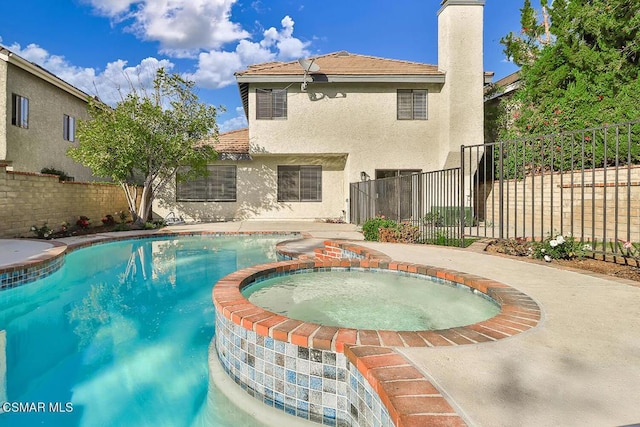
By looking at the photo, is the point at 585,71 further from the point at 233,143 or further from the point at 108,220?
the point at 108,220

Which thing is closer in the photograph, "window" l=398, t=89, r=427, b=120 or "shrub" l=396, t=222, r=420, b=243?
"shrub" l=396, t=222, r=420, b=243

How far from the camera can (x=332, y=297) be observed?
4.25 meters

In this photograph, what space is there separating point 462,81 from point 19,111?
1785cm

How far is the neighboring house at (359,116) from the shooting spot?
45.4 feet

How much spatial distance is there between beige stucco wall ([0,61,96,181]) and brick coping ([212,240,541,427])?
14961 mm

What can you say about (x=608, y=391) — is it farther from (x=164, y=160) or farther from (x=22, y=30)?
(x=22, y=30)

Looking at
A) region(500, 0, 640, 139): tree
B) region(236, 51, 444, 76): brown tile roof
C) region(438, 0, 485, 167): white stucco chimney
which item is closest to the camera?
region(500, 0, 640, 139): tree

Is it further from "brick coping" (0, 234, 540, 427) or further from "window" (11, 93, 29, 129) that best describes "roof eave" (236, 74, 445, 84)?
"brick coping" (0, 234, 540, 427)

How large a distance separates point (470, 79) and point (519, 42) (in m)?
3.85

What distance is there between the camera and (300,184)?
1639cm

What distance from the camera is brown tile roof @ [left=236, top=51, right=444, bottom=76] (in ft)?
47.6

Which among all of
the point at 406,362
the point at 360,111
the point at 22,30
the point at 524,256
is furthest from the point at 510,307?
the point at 22,30

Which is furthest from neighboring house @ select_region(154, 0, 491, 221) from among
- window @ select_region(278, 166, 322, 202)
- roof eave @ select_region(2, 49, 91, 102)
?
roof eave @ select_region(2, 49, 91, 102)

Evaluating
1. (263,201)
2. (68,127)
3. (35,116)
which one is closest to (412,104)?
(263,201)
